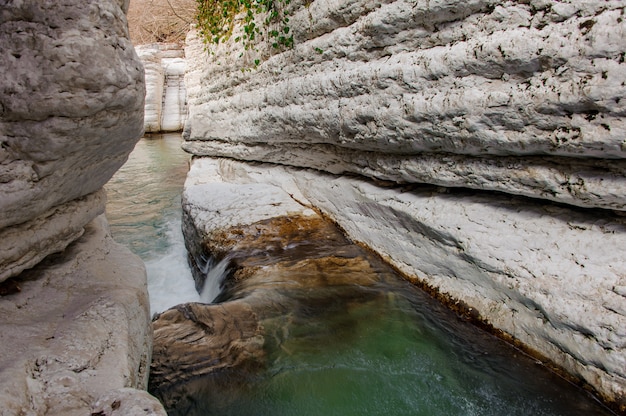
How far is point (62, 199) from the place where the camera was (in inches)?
72.7

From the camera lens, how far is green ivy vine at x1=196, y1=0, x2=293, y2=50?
13.5 ft

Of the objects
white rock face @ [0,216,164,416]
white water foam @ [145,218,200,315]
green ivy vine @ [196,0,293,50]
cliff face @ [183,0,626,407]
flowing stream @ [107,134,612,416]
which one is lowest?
white water foam @ [145,218,200,315]

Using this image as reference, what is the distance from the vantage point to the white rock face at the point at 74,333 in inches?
51.4

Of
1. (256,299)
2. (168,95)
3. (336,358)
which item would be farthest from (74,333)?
(168,95)

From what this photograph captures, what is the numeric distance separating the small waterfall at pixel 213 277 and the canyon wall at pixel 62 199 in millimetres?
1317

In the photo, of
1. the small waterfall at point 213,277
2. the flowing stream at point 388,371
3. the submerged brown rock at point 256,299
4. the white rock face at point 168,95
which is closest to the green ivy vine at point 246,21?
the submerged brown rock at point 256,299

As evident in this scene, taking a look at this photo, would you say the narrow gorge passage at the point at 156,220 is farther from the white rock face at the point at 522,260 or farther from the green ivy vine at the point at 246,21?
the green ivy vine at the point at 246,21

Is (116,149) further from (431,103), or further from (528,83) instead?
(528,83)

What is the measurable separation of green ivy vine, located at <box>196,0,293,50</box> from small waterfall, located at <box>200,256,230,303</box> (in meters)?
2.40

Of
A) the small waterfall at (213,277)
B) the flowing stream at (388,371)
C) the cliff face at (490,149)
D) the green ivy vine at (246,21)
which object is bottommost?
the small waterfall at (213,277)

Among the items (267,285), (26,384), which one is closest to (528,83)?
(267,285)

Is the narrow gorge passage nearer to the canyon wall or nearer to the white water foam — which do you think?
the white water foam

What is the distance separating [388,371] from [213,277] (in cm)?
190

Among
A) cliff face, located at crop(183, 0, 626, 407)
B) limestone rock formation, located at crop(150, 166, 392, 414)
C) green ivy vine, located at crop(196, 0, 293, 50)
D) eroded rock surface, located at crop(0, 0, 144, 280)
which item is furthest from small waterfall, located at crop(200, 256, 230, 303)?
green ivy vine, located at crop(196, 0, 293, 50)
